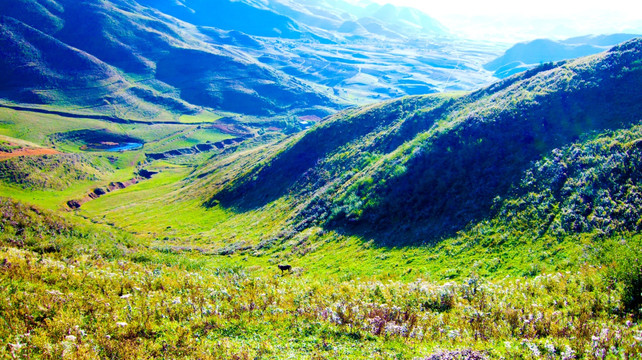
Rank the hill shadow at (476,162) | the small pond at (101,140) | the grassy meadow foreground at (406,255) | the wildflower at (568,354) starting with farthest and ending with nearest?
the small pond at (101,140), the hill shadow at (476,162), the grassy meadow foreground at (406,255), the wildflower at (568,354)

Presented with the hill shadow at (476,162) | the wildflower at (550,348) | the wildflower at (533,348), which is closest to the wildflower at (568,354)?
the wildflower at (550,348)

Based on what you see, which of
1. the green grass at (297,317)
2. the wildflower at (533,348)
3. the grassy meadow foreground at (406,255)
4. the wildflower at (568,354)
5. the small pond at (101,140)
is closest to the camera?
the wildflower at (568,354)

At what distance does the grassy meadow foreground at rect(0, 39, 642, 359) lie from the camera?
10.1 metres

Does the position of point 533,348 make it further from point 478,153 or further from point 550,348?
point 478,153

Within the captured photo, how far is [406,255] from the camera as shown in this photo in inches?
893

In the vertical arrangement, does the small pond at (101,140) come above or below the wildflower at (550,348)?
below

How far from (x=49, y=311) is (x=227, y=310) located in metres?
5.88

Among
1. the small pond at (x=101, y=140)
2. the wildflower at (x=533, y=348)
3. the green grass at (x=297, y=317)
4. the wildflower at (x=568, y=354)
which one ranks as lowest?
the small pond at (x=101, y=140)

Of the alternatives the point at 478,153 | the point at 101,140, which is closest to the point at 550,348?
the point at 478,153

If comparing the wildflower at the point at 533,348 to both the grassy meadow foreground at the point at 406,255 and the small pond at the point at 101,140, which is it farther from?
the small pond at the point at 101,140

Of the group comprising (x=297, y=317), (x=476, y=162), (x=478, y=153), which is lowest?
(x=297, y=317)

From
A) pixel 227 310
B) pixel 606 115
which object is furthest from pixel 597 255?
pixel 606 115

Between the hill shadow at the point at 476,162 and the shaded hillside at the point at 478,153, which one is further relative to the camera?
the shaded hillside at the point at 478,153

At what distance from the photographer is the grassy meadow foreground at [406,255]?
10117mm
